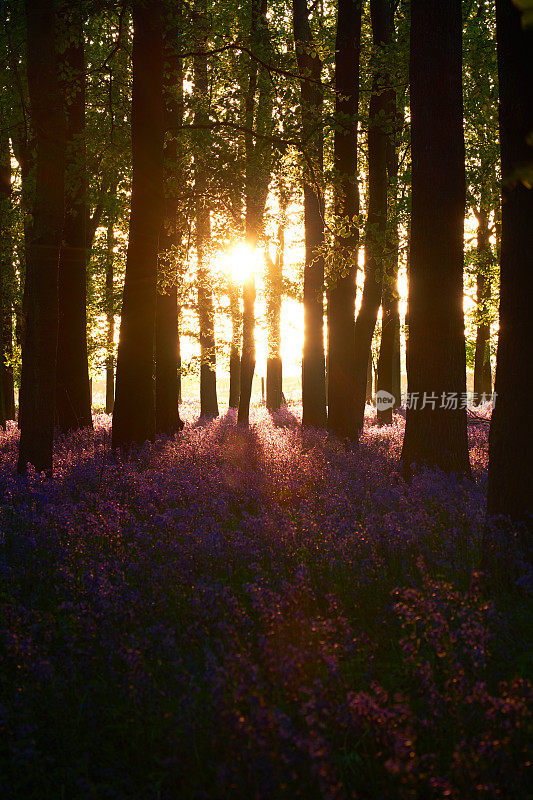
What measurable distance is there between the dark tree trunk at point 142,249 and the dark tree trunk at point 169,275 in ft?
3.88

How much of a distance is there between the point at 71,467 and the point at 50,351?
5.86 feet

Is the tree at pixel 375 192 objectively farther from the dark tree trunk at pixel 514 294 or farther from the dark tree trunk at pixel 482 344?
the dark tree trunk at pixel 482 344

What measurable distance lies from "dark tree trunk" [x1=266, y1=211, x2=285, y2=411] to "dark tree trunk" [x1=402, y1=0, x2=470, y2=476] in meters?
12.7

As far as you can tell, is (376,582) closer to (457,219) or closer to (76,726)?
(76,726)

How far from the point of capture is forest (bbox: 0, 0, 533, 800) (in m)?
2.86

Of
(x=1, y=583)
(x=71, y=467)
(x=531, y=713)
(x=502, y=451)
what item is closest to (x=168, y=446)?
(x=71, y=467)

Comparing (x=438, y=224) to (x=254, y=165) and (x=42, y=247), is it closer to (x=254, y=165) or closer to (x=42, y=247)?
(x=42, y=247)

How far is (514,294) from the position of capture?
208 inches

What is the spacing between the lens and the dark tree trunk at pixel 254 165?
40.8 ft

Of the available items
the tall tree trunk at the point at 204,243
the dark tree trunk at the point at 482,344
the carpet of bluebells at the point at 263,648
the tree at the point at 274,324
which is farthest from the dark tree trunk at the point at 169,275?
the dark tree trunk at the point at 482,344

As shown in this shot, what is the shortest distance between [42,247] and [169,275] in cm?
510

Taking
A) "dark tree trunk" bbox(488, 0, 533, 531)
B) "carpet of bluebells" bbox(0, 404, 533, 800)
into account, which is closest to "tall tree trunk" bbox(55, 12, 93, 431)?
"carpet of bluebells" bbox(0, 404, 533, 800)

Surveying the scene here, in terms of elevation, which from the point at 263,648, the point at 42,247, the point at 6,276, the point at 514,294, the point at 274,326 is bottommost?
the point at 263,648

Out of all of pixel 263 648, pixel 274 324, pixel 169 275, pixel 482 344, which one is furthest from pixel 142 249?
pixel 482 344
